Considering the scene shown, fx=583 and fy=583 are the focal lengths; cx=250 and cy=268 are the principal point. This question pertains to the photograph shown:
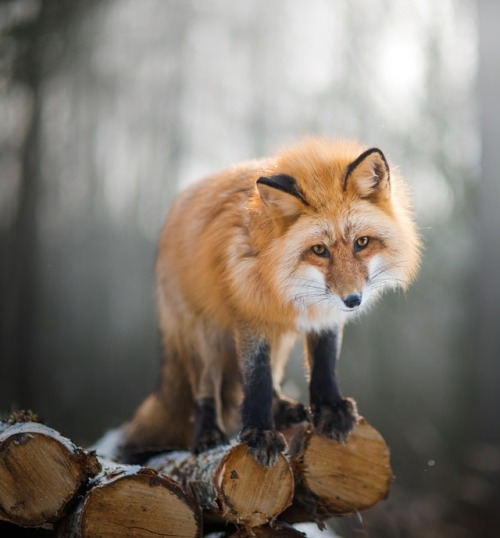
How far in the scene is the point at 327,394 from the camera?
3.51m

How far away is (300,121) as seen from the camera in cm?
1132

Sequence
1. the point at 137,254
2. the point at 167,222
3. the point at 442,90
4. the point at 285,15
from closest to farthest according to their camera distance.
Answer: the point at 167,222
the point at 442,90
the point at 285,15
the point at 137,254

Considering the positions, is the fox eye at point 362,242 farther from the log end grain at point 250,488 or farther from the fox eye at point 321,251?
the log end grain at point 250,488

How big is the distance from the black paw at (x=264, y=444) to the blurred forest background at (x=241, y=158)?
550cm

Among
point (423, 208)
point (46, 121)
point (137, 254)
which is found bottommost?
point (137, 254)

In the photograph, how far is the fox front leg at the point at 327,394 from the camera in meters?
3.32

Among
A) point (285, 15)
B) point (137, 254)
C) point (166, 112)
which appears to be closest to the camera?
A: point (285, 15)

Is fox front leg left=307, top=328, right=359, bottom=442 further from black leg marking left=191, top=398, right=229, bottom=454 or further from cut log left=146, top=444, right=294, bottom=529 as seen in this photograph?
black leg marking left=191, top=398, right=229, bottom=454

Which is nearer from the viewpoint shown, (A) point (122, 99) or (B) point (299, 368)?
(B) point (299, 368)

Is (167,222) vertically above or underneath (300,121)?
underneath

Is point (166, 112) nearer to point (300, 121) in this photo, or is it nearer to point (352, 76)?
point (300, 121)

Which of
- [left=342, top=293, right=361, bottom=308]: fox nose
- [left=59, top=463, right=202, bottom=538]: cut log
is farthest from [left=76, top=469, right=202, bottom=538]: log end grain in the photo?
[left=342, top=293, right=361, bottom=308]: fox nose

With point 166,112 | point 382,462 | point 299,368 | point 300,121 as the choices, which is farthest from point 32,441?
point 166,112

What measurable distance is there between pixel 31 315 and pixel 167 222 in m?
8.67
